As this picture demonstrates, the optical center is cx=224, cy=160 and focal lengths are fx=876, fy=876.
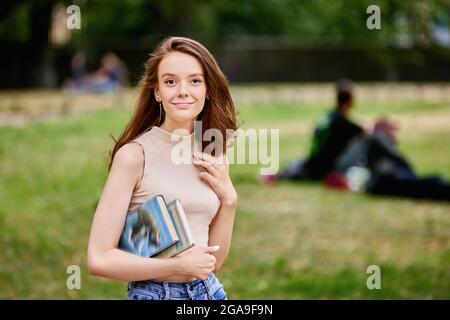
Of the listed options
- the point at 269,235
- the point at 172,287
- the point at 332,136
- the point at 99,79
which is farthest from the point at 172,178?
the point at 99,79

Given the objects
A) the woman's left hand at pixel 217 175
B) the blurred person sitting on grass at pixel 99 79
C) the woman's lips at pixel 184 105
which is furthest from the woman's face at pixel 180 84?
the blurred person sitting on grass at pixel 99 79

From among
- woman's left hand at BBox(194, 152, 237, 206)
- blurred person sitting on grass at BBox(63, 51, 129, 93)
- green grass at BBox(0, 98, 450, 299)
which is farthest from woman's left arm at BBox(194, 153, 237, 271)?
blurred person sitting on grass at BBox(63, 51, 129, 93)

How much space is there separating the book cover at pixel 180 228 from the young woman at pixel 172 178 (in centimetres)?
7

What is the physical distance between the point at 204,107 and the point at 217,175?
261 mm

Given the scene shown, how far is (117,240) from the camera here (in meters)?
2.50

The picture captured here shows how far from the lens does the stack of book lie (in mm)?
2416

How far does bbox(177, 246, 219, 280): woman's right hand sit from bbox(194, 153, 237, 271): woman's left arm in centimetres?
13

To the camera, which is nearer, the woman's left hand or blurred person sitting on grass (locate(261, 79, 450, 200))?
the woman's left hand

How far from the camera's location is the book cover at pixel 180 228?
2.43 meters

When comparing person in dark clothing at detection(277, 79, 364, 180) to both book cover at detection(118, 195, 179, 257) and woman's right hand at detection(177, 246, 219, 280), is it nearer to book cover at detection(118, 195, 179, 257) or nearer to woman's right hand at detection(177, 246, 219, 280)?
woman's right hand at detection(177, 246, 219, 280)

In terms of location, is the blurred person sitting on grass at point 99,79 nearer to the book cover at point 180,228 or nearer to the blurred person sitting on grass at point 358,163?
the blurred person sitting on grass at point 358,163

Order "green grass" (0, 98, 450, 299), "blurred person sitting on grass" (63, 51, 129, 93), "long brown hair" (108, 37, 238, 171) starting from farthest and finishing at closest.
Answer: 1. "blurred person sitting on grass" (63, 51, 129, 93)
2. "green grass" (0, 98, 450, 299)
3. "long brown hair" (108, 37, 238, 171)

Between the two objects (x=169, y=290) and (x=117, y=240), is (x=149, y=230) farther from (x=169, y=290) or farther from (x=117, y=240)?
(x=169, y=290)

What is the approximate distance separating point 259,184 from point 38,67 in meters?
23.0
